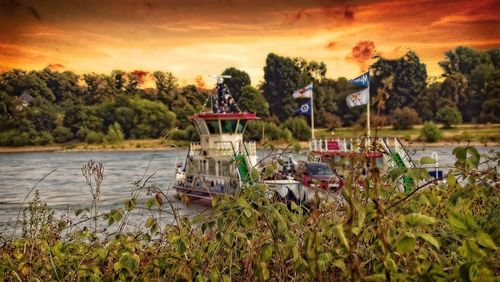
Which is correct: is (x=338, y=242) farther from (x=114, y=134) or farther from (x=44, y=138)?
(x=114, y=134)

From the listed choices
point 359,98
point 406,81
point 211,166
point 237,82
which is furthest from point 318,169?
point 237,82

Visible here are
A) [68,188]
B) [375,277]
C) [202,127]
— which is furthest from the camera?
[68,188]

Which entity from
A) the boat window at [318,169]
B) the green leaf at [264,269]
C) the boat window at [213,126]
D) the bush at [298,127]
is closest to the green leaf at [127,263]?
the green leaf at [264,269]

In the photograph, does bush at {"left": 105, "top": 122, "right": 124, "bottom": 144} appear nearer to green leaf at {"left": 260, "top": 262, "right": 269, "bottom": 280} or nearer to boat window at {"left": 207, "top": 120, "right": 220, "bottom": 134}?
boat window at {"left": 207, "top": 120, "right": 220, "bottom": 134}

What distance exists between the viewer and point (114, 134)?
31.7m

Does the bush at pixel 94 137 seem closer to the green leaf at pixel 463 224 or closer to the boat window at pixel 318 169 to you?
the boat window at pixel 318 169

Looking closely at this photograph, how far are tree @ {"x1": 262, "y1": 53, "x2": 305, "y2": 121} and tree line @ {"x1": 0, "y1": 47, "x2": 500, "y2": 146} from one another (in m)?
0.06

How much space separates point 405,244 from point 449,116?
2631 centimetres

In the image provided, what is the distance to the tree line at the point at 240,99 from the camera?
94.4 ft

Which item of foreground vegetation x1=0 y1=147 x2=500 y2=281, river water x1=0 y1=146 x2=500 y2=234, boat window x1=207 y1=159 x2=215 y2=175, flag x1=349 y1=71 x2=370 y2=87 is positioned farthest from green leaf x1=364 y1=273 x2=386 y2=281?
boat window x1=207 y1=159 x2=215 y2=175

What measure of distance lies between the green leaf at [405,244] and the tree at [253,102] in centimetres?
2982

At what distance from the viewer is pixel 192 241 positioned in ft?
6.60

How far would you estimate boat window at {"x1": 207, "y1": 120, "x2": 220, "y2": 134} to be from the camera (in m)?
13.6

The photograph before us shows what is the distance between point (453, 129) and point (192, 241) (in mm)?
29157
